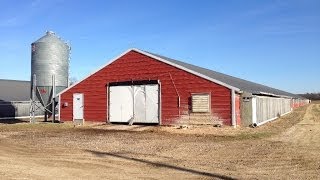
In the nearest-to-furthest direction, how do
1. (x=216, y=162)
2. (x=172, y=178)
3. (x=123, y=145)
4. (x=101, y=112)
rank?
(x=172, y=178) → (x=216, y=162) → (x=123, y=145) → (x=101, y=112)

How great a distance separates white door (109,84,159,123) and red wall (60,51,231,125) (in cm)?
56

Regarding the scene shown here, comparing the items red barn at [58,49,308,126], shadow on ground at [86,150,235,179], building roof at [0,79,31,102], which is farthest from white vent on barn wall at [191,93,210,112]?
building roof at [0,79,31,102]

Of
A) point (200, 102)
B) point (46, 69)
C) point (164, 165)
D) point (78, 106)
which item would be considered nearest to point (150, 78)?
point (200, 102)

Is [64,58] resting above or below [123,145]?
above

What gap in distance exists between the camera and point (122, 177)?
10406 millimetres

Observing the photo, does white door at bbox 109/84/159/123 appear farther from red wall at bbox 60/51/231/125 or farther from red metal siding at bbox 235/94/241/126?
red metal siding at bbox 235/94/241/126

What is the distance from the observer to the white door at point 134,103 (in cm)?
2806

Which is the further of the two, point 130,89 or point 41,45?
point 41,45

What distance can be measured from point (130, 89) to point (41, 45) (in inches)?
382

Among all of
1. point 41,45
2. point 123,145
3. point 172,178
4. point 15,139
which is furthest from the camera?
point 41,45

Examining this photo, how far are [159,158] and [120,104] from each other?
15969 mm

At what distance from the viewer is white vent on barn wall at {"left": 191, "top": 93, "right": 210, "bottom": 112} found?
26.0 meters

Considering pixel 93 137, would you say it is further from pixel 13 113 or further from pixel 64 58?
pixel 13 113

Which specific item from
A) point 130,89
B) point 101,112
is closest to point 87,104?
point 101,112
